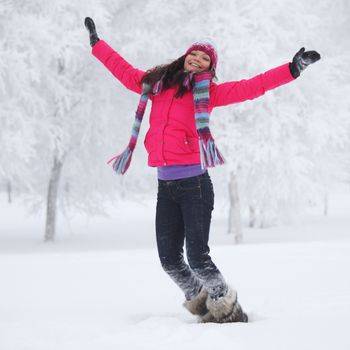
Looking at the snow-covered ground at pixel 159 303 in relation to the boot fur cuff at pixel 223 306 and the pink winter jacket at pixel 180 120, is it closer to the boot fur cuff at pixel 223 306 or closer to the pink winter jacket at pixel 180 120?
the boot fur cuff at pixel 223 306

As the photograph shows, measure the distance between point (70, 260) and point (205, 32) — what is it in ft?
22.1

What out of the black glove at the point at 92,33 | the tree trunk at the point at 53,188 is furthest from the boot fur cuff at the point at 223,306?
the tree trunk at the point at 53,188

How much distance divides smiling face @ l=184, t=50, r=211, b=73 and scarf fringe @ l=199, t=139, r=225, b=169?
49 centimetres

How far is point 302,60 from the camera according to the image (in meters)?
2.62

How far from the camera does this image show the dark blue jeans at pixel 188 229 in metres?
2.85

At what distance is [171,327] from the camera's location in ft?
8.71

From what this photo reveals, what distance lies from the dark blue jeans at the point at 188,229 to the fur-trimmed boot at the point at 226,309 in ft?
0.13

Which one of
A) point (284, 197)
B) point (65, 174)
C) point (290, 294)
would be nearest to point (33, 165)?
point (65, 174)

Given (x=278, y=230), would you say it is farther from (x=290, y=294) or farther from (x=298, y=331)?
(x=298, y=331)

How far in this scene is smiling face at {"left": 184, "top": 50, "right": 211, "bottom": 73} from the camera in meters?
2.95

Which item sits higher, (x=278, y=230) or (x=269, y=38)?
(x=269, y=38)

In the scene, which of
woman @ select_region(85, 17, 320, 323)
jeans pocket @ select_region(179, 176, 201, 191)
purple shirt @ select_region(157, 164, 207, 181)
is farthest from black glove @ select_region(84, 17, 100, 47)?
jeans pocket @ select_region(179, 176, 201, 191)

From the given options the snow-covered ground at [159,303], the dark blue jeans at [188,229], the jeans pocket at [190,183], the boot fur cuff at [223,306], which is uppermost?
the jeans pocket at [190,183]

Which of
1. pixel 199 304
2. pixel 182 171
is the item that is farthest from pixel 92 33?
pixel 199 304
